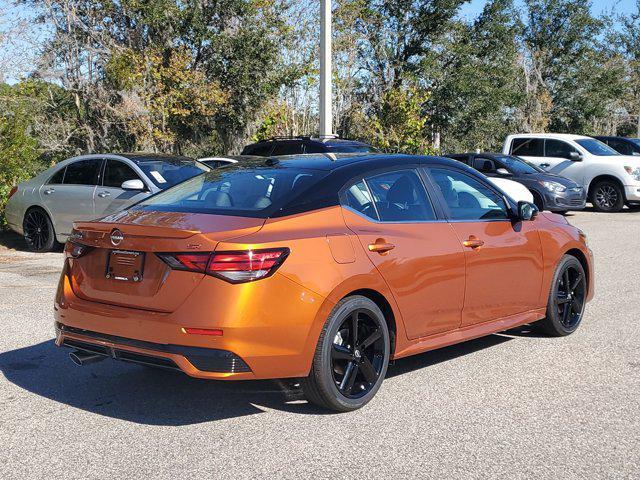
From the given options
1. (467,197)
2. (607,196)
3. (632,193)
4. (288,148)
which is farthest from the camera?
(607,196)

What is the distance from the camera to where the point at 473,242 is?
5.71 meters

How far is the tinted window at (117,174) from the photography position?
38.0 feet

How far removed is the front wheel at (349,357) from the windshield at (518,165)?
1351 cm

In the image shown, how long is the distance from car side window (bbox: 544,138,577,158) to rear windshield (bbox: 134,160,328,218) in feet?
→ 52.2

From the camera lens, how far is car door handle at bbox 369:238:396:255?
4.93 metres

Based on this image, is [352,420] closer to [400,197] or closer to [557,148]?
[400,197]

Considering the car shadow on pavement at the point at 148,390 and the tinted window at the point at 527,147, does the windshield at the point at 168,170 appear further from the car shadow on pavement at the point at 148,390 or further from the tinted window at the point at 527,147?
the tinted window at the point at 527,147

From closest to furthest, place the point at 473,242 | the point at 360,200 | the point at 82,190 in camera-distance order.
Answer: the point at 360,200 → the point at 473,242 → the point at 82,190

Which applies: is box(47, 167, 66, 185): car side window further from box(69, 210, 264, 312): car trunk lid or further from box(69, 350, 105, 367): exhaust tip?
box(69, 350, 105, 367): exhaust tip

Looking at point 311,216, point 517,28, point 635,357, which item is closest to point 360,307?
point 311,216

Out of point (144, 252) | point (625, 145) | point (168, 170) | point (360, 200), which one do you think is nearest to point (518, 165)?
point (625, 145)

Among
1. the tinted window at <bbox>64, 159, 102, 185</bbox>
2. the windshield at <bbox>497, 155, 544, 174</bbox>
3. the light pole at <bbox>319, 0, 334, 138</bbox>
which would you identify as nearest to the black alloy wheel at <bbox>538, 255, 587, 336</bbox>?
the tinted window at <bbox>64, 159, 102, 185</bbox>

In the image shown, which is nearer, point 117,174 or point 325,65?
point 117,174

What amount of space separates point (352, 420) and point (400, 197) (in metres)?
1.59
